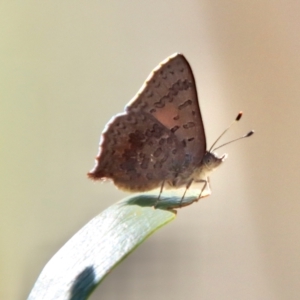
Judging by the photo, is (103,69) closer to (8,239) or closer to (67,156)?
(67,156)

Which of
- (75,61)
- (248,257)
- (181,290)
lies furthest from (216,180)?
(75,61)

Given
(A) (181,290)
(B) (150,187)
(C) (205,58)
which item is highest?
(C) (205,58)

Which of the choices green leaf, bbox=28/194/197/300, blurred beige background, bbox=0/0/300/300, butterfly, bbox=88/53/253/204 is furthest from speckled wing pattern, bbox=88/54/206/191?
blurred beige background, bbox=0/0/300/300

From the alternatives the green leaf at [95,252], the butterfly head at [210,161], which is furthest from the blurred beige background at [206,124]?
the green leaf at [95,252]

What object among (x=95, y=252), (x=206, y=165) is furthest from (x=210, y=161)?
(x=95, y=252)

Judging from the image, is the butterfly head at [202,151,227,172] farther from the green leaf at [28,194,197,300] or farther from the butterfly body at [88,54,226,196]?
the green leaf at [28,194,197,300]

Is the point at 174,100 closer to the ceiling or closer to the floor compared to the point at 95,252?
closer to the ceiling

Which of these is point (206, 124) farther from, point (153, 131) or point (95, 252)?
point (95, 252)
